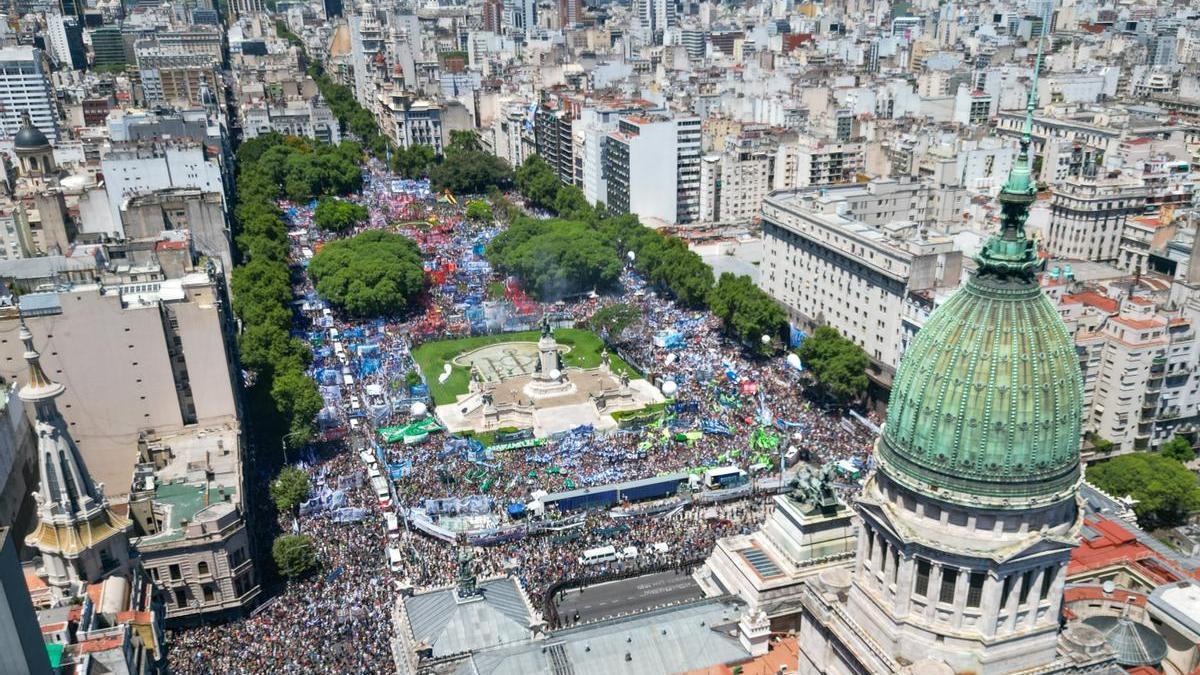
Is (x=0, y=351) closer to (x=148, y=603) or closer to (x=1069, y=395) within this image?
(x=148, y=603)

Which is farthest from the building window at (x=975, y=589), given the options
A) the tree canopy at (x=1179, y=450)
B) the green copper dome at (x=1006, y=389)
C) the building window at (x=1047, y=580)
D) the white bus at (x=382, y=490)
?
the tree canopy at (x=1179, y=450)

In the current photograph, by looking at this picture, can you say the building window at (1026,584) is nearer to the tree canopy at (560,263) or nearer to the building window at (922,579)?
the building window at (922,579)

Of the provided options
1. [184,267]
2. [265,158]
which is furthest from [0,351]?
[265,158]

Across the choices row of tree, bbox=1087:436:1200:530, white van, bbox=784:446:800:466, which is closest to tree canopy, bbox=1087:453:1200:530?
row of tree, bbox=1087:436:1200:530

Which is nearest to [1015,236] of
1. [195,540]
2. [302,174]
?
[195,540]

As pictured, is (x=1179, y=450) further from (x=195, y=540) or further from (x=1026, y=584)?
(x=195, y=540)

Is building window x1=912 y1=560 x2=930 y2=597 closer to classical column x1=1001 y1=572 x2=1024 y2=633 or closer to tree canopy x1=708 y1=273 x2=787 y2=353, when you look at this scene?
classical column x1=1001 y1=572 x2=1024 y2=633
